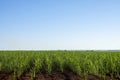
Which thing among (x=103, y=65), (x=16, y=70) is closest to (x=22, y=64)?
(x=16, y=70)

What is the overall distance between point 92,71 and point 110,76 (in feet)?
2.84

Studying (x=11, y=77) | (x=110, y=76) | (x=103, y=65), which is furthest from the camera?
(x=103, y=65)

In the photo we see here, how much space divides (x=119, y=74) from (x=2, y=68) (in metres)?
5.71

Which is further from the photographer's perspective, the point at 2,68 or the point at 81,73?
the point at 2,68

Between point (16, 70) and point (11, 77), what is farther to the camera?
point (16, 70)

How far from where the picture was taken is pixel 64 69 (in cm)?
1054

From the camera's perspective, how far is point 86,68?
9844 mm

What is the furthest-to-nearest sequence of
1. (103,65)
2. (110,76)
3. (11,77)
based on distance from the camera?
1. (103,65)
2. (110,76)
3. (11,77)

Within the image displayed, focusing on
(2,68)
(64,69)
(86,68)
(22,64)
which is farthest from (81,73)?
(2,68)

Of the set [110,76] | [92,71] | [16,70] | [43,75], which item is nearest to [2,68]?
[16,70]

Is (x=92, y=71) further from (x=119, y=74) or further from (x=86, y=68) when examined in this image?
(x=119, y=74)

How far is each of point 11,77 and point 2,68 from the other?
1.40 metres

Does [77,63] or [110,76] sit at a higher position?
[77,63]

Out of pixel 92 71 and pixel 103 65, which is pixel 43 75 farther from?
pixel 103 65
